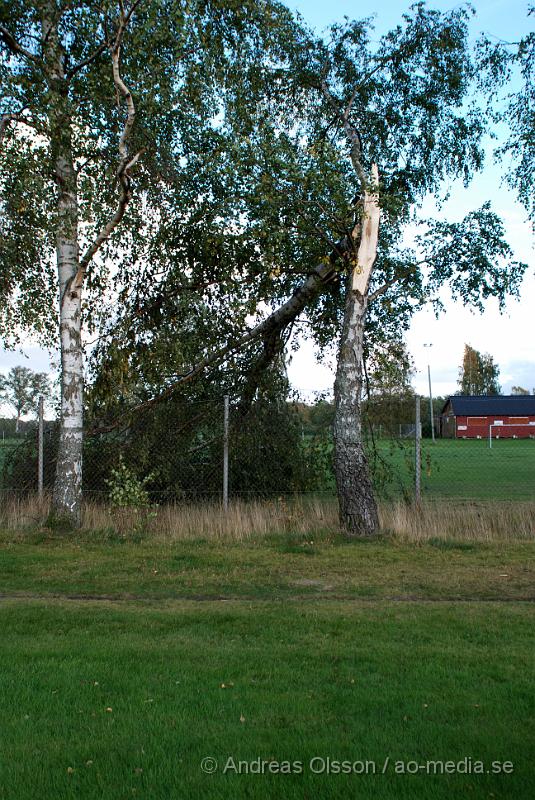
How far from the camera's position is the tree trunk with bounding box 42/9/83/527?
35.2 ft

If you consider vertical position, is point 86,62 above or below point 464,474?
above

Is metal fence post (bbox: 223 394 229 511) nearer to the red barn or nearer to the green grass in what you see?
the green grass

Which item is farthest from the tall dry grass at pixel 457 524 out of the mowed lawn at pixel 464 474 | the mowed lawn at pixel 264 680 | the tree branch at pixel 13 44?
the tree branch at pixel 13 44

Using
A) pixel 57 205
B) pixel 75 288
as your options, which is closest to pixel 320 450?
pixel 75 288

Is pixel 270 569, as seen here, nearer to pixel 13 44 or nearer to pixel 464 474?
pixel 13 44

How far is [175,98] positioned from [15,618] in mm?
8161

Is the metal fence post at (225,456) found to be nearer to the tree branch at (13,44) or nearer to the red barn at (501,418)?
the tree branch at (13,44)

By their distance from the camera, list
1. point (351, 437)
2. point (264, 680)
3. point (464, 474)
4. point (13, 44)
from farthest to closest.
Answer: point (464, 474), point (351, 437), point (13, 44), point (264, 680)

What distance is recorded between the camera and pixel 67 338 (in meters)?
11.0

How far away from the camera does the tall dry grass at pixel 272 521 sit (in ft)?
33.9

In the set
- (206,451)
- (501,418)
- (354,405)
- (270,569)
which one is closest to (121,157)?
(354,405)

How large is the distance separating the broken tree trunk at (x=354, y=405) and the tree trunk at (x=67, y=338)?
158 inches

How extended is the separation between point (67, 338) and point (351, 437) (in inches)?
182

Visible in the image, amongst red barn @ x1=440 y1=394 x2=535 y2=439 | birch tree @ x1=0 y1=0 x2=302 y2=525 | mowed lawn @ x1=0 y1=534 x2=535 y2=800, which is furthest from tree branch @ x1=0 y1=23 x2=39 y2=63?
red barn @ x1=440 y1=394 x2=535 y2=439
